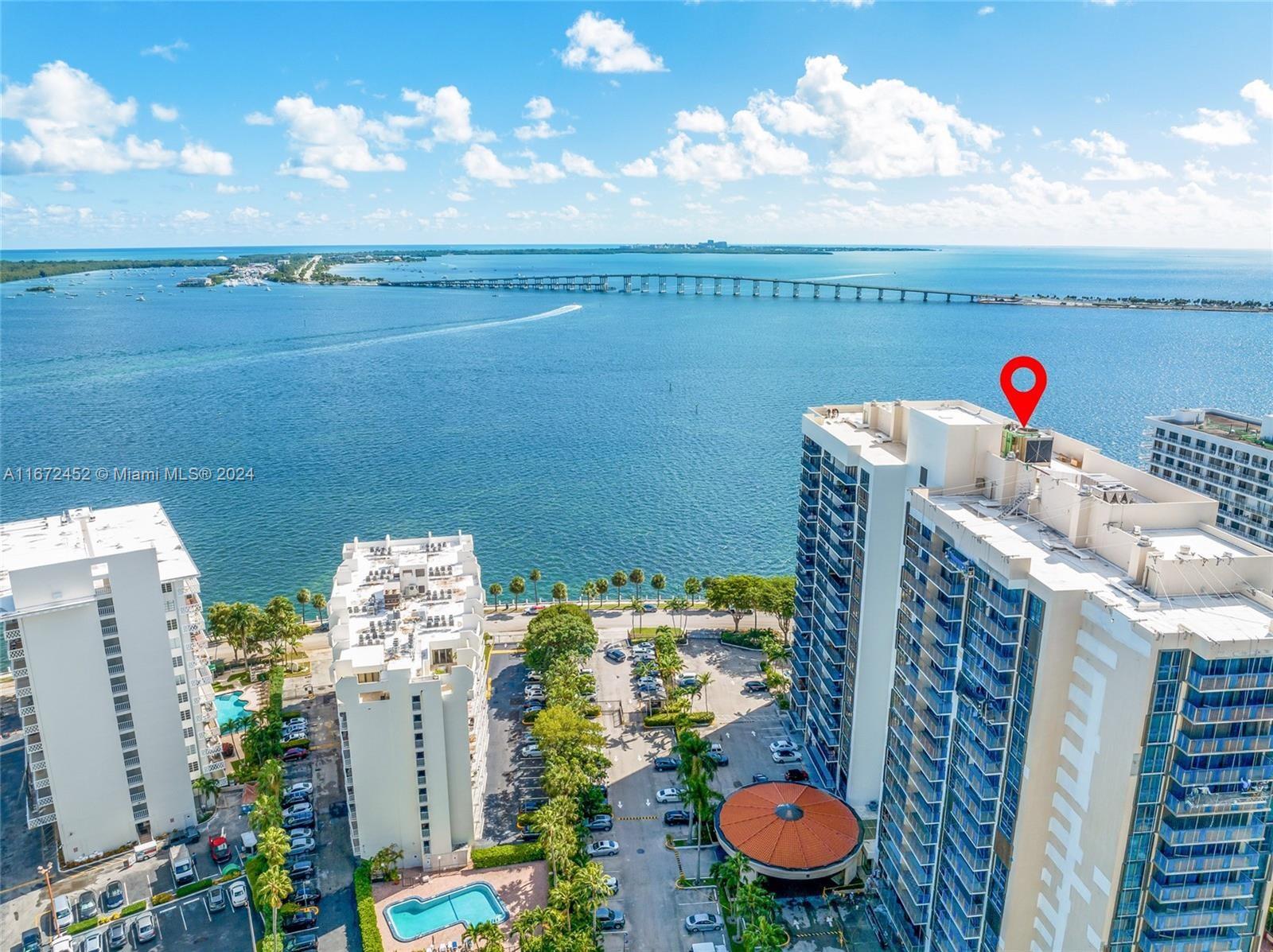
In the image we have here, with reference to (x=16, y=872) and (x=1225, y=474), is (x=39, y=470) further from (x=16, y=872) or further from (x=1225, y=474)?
(x=1225, y=474)

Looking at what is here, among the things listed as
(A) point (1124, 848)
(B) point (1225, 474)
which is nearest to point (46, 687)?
(A) point (1124, 848)

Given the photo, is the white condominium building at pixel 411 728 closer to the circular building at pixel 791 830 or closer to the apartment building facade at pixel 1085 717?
the circular building at pixel 791 830

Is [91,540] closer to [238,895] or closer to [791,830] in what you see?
[238,895]

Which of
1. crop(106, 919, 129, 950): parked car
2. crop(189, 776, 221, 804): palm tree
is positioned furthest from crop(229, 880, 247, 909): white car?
crop(189, 776, 221, 804): palm tree

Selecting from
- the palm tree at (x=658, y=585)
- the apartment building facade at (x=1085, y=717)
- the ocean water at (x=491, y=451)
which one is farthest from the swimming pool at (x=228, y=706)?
the apartment building facade at (x=1085, y=717)

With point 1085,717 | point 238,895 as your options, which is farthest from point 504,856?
point 1085,717

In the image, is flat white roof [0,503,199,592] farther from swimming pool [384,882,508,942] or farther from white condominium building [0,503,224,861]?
swimming pool [384,882,508,942]
